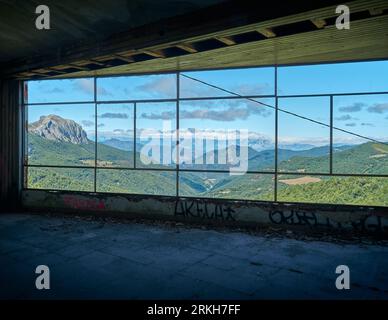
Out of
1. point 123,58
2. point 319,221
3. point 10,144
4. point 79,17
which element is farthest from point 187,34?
point 10,144

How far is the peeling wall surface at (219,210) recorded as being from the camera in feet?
24.5

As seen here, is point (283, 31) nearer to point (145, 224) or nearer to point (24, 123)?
point (145, 224)

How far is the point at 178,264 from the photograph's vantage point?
570 centimetres

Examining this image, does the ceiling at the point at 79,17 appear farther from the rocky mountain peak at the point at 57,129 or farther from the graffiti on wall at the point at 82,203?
the rocky mountain peak at the point at 57,129

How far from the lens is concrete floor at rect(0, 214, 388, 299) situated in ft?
15.0

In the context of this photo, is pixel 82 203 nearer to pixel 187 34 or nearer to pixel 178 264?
pixel 178 264

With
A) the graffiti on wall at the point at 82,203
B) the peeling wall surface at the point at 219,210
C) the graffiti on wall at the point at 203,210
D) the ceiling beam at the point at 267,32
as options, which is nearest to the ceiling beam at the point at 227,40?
the ceiling beam at the point at 267,32

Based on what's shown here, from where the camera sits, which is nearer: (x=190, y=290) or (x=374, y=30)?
(x=190, y=290)

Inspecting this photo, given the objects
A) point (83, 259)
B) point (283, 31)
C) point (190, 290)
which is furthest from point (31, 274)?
point (283, 31)

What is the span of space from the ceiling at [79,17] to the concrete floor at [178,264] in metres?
4.53

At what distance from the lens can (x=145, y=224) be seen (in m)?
8.82

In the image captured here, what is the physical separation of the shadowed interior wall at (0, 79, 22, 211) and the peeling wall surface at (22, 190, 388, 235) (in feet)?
1.56

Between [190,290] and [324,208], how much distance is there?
15.0 feet

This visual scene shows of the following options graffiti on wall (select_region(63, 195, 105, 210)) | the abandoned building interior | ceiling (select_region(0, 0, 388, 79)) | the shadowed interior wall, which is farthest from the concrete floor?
ceiling (select_region(0, 0, 388, 79))
